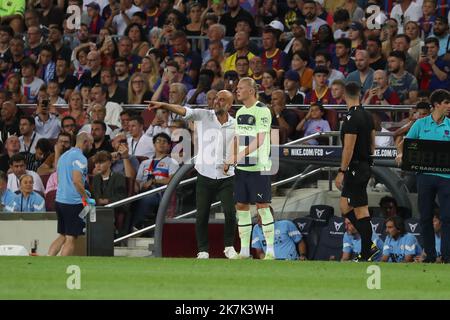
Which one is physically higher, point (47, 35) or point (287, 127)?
point (47, 35)

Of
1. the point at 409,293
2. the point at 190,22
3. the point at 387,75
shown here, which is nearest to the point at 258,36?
the point at 190,22

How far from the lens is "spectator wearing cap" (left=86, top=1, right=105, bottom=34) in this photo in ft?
87.2

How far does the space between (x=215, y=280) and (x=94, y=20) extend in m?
14.6

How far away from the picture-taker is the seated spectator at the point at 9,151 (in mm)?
22750

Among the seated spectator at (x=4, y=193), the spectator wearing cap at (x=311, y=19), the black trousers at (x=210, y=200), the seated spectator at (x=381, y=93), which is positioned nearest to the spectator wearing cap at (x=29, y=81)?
the seated spectator at (x=4, y=193)

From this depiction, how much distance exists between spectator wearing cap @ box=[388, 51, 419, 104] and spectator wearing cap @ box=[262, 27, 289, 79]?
2.25 metres

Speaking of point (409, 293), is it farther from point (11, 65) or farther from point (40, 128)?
point (11, 65)

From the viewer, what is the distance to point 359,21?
2314cm

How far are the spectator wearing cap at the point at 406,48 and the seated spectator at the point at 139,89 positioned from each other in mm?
4435

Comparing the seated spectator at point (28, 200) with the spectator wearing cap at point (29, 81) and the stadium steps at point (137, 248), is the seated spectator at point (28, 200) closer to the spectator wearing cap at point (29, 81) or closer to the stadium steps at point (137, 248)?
the stadium steps at point (137, 248)

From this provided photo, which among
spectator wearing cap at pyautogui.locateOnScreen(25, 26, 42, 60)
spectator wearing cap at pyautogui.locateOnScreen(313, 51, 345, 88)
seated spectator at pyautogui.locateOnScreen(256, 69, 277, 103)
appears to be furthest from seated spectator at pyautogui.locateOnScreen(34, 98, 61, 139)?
spectator wearing cap at pyautogui.locateOnScreen(313, 51, 345, 88)

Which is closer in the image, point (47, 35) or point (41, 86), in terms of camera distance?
point (41, 86)

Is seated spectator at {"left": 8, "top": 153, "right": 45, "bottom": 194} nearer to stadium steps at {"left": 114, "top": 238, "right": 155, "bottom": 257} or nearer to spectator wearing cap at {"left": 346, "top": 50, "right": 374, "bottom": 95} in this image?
stadium steps at {"left": 114, "top": 238, "right": 155, "bottom": 257}
